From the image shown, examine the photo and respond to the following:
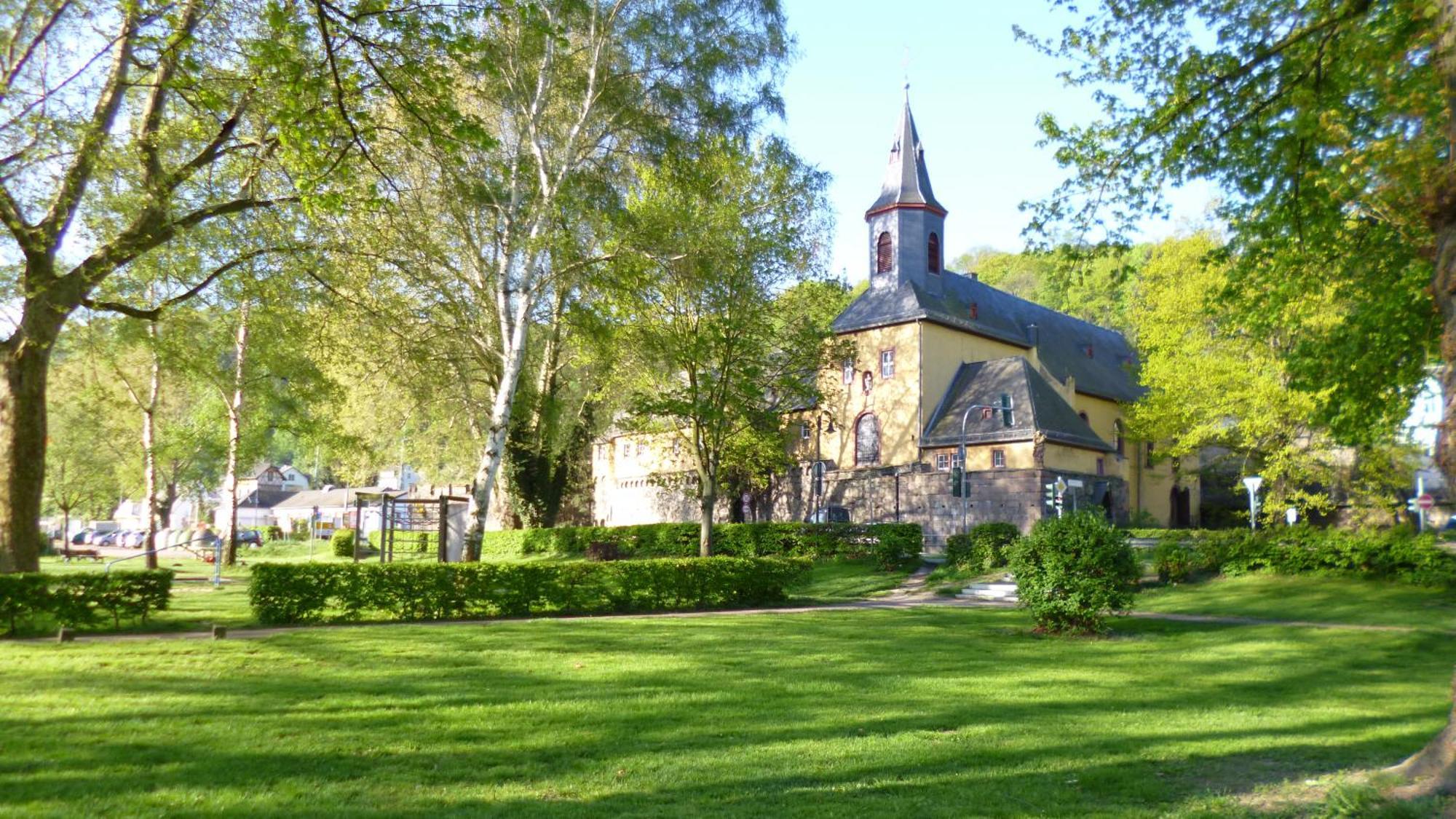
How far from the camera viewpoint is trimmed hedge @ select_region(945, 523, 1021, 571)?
1121 inches

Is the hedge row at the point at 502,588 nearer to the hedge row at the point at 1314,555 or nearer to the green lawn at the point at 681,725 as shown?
the green lawn at the point at 681,725

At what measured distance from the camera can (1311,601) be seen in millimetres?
20359

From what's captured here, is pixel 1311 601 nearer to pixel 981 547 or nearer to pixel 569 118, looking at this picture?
pixel 981 547

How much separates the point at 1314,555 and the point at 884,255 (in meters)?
26.8

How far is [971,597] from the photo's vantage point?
24281mm

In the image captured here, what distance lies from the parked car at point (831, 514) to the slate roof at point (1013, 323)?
28.5 ft

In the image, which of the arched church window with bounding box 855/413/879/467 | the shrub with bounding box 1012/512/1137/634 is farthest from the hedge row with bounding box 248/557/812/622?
the arched church window with bounding box 855/413/879/467

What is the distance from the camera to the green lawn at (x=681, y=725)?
593 cm

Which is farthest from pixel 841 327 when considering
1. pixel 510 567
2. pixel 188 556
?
pixel 188 556

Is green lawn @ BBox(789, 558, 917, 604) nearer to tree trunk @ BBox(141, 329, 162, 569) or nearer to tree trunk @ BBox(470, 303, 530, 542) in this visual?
tree trunk @ BBox(470, 303, 530, 542)

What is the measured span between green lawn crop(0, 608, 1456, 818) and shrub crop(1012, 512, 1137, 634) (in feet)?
3.99

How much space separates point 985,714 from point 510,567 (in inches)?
442

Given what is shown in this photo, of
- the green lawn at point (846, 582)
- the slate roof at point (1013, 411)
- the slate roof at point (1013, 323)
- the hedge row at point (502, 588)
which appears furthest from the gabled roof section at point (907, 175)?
the hedge row at point (502, 588)

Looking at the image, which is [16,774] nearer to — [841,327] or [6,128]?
[6,128]
